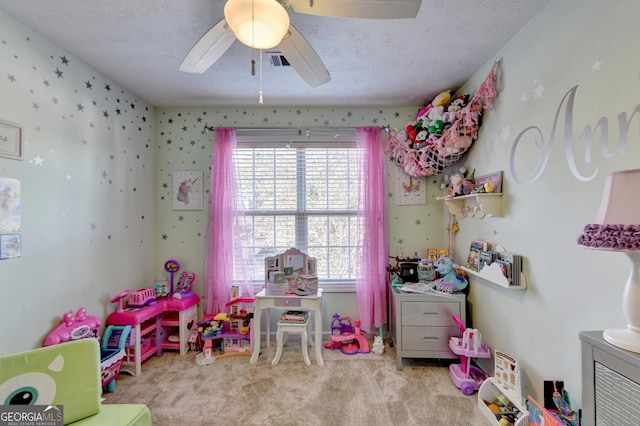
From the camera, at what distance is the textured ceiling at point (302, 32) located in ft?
4.96

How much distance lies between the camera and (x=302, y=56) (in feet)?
4.48

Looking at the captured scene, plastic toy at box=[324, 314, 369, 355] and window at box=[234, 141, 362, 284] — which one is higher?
window at box=[234, 141, 362, 284]

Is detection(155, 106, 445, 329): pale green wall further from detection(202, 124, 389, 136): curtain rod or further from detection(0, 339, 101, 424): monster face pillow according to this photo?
detection(0, 339, 101, 424): monster face pillow

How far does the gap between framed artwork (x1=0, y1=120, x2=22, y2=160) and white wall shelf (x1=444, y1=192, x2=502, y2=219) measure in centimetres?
293

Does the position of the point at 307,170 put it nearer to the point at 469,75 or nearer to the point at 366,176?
the point at 366,176

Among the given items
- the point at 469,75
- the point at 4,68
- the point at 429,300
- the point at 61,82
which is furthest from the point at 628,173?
the point at 61,82

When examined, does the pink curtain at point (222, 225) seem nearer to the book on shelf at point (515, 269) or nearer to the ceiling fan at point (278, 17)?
the ceiling fan at point (278, 17)

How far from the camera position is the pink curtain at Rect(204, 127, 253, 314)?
2742mm

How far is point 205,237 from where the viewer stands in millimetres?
2863

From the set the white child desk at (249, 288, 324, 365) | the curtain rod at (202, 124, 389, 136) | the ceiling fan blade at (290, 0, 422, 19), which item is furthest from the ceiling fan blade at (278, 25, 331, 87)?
the white child desk at (249, 288, 324, 365)

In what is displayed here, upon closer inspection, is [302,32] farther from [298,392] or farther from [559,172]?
[298,392]

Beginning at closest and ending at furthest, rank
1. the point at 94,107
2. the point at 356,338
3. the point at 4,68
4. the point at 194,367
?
the point at 4,68, the point at 94,107, the point at 194,367, the point at 356,338

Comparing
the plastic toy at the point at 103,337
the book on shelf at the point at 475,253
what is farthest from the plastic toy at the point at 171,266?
the book on shelf at the point at 475,253

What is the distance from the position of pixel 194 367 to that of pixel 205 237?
3.97ft
